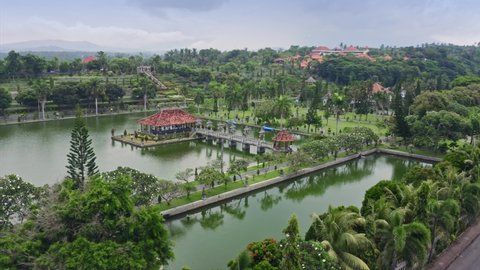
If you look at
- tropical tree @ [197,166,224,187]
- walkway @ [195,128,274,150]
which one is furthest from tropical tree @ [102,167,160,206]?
walkway @ [195,128,274,150]

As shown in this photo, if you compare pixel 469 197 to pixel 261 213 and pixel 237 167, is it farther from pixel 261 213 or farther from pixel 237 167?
pixel 237 167

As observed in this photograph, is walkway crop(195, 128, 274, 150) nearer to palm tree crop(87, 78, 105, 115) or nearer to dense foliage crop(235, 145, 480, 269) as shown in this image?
palm tree crop(87, 78, 105, 115)

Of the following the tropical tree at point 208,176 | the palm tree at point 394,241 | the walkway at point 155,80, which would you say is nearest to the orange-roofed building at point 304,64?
the walkway at point 155,80

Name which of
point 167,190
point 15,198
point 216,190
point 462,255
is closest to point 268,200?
point 216,190

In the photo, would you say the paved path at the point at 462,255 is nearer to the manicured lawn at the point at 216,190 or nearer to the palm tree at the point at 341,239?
the palm tree at the point at 341,239

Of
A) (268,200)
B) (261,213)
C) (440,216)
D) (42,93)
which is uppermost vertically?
(42,93)

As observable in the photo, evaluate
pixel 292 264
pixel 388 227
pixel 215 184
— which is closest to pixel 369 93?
A: pixel 215 184

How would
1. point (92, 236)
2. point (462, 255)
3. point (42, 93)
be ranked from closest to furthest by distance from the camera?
point (92, 236) → point (462, 255) → point (42, 93)

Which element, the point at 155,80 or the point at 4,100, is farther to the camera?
the point at 155,80

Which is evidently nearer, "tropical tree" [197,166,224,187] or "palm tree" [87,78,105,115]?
"tropical tree" [197,166,224,187]
